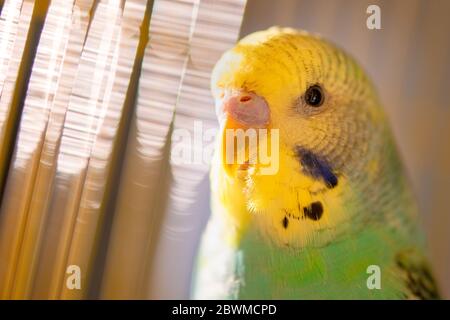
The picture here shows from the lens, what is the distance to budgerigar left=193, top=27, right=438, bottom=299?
1.18 metres

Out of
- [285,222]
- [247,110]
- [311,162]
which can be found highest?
[247,110]

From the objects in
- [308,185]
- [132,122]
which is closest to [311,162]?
[308,185]

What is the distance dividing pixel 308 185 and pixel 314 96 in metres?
0.22

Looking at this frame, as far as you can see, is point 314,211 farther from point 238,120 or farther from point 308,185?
point 238,120

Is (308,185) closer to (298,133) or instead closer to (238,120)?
(298,133)

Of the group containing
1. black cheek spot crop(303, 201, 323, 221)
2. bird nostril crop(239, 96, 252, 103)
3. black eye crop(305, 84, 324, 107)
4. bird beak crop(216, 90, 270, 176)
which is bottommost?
black cheek spot crop(303, 201, 323, 221)

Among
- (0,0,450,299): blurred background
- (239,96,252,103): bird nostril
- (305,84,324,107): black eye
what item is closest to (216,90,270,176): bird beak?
(239,96,252,103): bird nostril

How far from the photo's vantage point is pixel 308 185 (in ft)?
3.88

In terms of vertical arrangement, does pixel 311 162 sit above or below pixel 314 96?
below

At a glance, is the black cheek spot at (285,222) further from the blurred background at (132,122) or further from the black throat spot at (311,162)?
the blurred background at (132,122)

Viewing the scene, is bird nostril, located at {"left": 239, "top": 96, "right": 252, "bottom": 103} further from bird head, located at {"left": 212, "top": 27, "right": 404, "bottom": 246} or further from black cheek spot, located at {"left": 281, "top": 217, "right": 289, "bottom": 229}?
black cheek spot, located at {"left": 281, "top": 217, "right": 289, "bottom": 229}

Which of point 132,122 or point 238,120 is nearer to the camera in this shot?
point 238,120

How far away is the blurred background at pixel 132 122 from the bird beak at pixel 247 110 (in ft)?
1.30

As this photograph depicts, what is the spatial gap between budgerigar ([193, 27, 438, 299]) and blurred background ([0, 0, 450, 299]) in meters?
0.33
